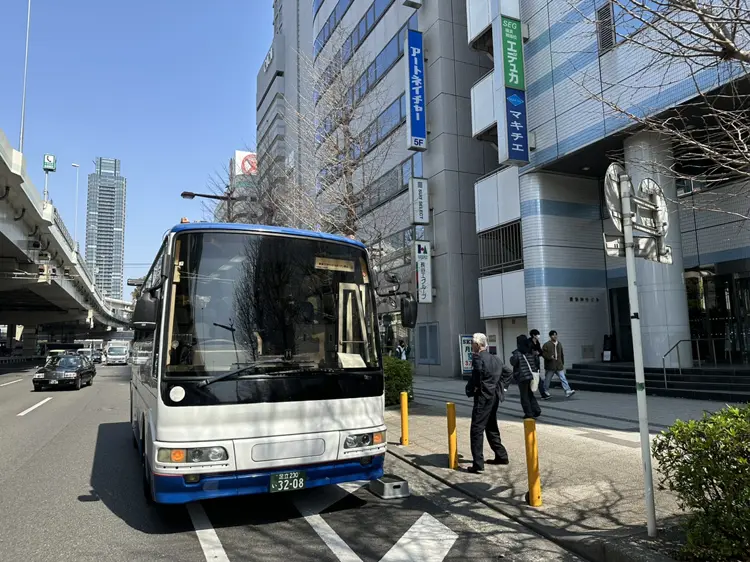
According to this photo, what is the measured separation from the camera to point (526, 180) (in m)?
18.3

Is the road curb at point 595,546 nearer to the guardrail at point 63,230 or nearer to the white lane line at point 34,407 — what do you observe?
the white lane line at point 34,407

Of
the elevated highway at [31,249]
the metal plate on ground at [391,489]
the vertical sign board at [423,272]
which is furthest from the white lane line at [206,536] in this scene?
the vertical sign board at [423,272]

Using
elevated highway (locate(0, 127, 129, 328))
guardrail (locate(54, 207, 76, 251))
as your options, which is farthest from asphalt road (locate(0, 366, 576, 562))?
guardrail (locate(54, 207, 76, 251))

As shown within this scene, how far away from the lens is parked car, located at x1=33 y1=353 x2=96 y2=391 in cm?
2141

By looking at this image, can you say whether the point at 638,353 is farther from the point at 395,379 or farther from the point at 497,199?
the point at 497,199

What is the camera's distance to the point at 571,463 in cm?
686

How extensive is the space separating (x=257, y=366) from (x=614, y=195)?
3601 millimetres

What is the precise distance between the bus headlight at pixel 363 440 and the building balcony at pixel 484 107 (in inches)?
606

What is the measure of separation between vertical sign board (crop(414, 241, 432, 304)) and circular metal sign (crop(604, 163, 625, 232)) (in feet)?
58.0

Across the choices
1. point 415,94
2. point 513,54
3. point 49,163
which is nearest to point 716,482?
point 513,54

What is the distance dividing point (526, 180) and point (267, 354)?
1541cm

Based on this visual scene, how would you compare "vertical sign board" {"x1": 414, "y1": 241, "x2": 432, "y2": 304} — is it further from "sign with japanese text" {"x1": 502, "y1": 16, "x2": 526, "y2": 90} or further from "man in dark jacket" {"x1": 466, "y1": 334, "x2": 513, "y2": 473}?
"man in dark jacket" {"x1": 466, "y1": 334, "x2": 513, "y2": 473}

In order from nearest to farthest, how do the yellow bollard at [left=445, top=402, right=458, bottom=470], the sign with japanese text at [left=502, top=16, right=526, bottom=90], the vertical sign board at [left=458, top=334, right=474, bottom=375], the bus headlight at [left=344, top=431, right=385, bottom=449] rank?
the bus headlight at [left=344, top=431, right=385, bottom=449]
the yellow bollard at [left=445, top=402, right=458, bottom=470]
the sign with japanese text at [left=502, top=16, right=526, bottom=90]
the vertical sign board at [left=458, top=334, right=474, bottom=375]

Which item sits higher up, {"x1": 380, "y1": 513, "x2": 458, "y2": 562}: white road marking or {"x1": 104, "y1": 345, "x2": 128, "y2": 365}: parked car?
{"x1": 104, "y1": 345, "x2": 128, "y2": 365}: parked car
